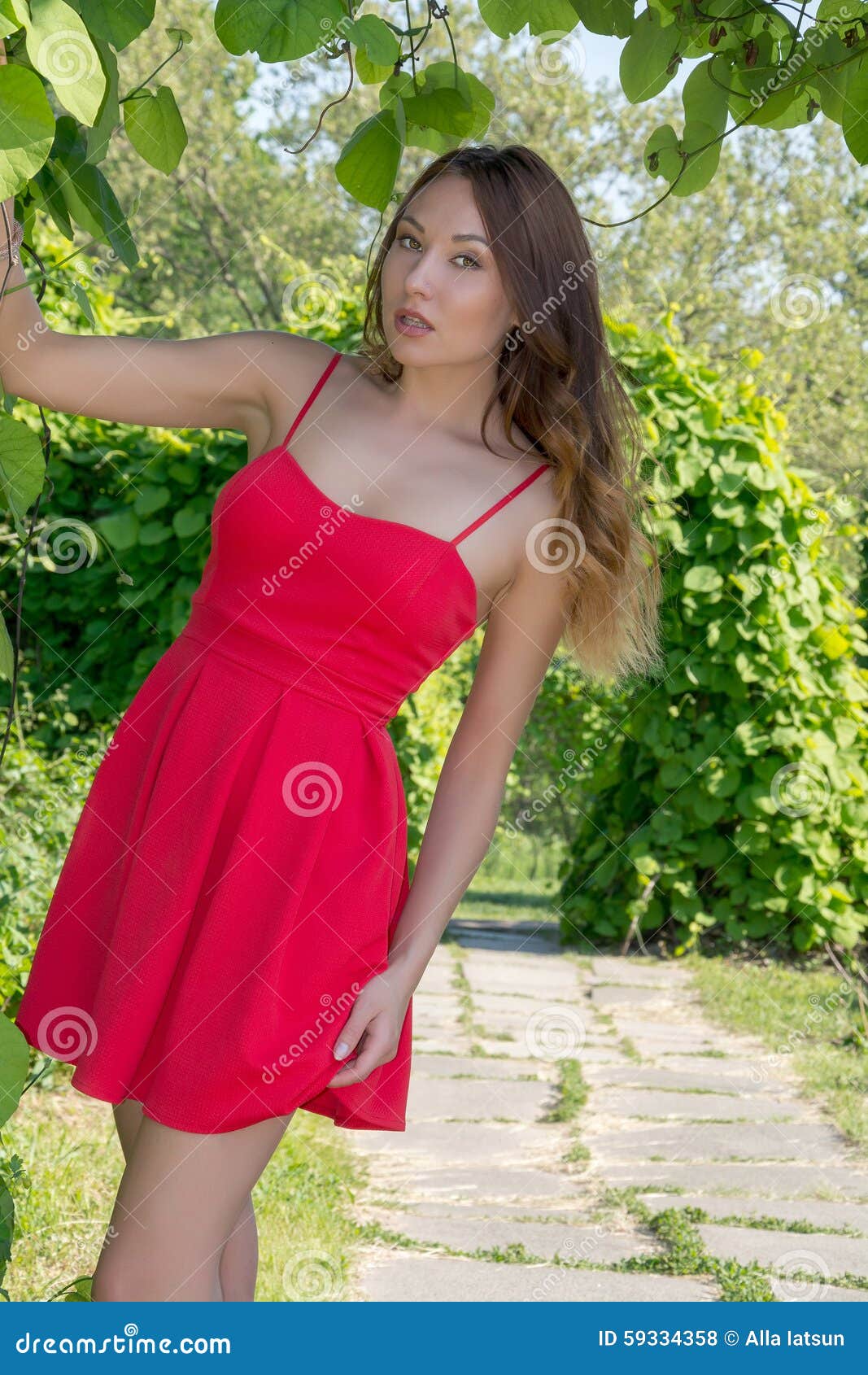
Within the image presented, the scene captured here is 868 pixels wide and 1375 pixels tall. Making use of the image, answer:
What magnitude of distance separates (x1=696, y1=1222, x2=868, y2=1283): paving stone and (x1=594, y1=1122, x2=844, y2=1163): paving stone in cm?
49

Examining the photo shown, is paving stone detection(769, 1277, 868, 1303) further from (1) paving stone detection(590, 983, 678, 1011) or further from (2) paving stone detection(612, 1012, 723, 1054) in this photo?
(1) paving stone detection(590, 983, 678, 1011)

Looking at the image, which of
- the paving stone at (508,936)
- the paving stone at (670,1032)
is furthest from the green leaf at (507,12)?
the paving stone at (508,936)

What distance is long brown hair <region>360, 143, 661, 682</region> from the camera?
171cm

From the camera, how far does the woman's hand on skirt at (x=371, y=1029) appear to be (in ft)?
5.15

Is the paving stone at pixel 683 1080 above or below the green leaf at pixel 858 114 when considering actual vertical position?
below

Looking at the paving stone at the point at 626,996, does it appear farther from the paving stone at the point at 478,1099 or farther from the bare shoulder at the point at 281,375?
the bare shoulder at the point at 281,375

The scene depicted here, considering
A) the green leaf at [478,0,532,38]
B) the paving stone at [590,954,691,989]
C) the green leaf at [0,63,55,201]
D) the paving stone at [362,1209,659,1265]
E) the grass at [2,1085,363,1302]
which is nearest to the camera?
the green leaf at [0,63,55,201]

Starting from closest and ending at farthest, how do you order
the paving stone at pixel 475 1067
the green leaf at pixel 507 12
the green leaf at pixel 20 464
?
the green leaf at pixel 20 464
the green leaf at pixel 507 12
the paving stone at pixel 475 1067

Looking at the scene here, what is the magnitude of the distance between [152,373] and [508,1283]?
1.96 meters

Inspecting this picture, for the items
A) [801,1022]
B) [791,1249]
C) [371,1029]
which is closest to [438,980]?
[801,1022]

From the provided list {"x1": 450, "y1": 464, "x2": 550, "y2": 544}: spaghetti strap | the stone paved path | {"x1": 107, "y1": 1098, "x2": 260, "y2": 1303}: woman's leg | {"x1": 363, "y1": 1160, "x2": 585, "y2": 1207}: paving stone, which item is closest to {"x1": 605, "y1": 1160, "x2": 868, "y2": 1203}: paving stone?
the stone paved path

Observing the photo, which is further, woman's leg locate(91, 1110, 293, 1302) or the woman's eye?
the woman's eye

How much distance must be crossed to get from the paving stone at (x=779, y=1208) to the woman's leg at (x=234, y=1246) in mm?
1638
